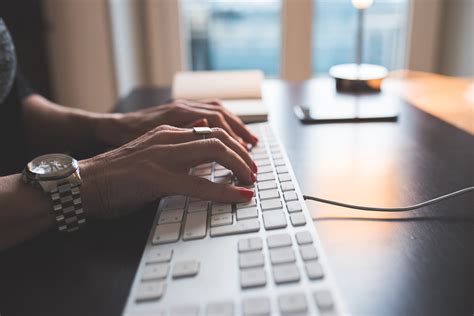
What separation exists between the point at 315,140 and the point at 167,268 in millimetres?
521

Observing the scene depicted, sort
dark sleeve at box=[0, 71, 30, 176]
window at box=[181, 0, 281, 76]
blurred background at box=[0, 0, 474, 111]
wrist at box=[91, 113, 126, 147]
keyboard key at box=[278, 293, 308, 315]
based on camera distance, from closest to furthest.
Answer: keyboard key at box=[278, 293, 308, 315]
wrist at box=[91, 113, 126, 147]
dark sleeve at box=[0, 71, 30, 176]
blurred background at box=[0, 0, 474, 111]
window at box=[181, 0, 281, 76]

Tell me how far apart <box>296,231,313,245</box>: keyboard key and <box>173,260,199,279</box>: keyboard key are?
93mm

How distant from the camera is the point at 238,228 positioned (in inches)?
18.2

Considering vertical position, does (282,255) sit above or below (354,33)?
below

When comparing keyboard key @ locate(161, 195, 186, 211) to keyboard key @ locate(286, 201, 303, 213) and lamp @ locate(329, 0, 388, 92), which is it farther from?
lamp @ locate(329, 0, 388, 92)

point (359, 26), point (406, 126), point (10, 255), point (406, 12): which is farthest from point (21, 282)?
point (406, 12)

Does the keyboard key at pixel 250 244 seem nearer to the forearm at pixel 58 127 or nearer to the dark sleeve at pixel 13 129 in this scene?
the forearm at pixel 58 127

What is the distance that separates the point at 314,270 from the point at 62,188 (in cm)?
30

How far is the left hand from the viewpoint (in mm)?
777

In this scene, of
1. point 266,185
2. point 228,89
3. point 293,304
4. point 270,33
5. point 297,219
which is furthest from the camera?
point 270,33

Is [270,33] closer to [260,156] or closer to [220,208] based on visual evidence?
[260,156]

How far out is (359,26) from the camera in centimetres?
121

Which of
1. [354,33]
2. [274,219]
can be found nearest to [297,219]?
[274,219]

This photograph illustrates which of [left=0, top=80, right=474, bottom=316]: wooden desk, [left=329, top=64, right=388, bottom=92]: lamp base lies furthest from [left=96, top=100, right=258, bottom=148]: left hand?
[left=329, top=64, right=388, bottom=92]: lamp base
